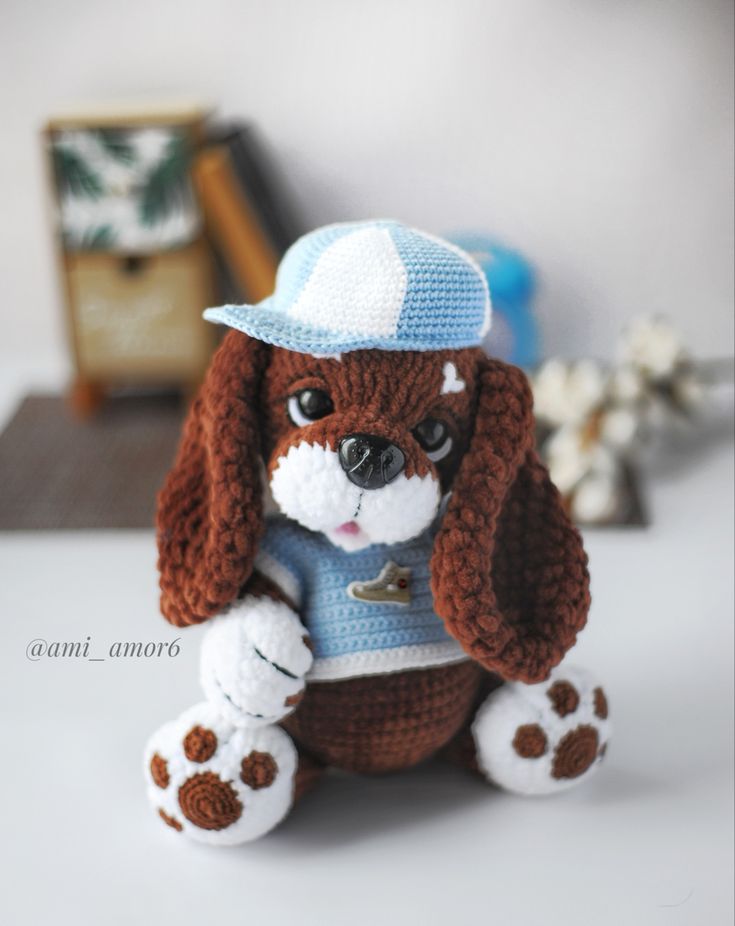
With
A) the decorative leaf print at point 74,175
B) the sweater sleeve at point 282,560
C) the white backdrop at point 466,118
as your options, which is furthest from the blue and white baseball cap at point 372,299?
the decorative leaf print at point 74,175

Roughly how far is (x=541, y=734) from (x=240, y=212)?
0.81 m

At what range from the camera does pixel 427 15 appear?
859 mm

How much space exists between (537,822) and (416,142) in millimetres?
801

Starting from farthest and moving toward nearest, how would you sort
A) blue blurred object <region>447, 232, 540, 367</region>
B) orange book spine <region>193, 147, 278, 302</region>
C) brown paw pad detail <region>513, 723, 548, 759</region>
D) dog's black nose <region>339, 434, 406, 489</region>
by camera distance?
orange book spine <region>193, 147, 278, 302</region> < blue blurred object <region>447, 232, 540, 367</region> < brown paw pad detail <region>513, 723, 548, 759</region> < dog's black nose <region>339, 434, 406, 489</region>

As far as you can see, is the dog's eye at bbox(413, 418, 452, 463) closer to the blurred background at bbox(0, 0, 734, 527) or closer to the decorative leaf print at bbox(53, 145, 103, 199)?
the blurred background at bbox(0, 0, 734, 527)

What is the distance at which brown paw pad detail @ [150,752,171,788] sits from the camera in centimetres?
60

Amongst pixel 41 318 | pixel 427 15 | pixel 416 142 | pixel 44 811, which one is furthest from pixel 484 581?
pixel 41 318

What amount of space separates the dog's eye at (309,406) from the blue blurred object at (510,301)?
57cm

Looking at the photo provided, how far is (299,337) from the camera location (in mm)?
544

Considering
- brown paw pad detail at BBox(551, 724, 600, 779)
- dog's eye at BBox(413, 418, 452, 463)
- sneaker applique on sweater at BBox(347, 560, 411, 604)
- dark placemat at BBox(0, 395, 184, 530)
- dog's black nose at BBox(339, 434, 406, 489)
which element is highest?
dog's black nose at BBox(339, 434, 406, 489)

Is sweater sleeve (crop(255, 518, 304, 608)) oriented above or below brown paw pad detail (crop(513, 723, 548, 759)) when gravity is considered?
above

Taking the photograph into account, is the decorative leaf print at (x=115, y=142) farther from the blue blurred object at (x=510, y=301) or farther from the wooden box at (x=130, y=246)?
the blue blurred object at (x=510, y=301)

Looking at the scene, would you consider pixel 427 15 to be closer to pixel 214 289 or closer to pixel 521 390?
pixel 521 390

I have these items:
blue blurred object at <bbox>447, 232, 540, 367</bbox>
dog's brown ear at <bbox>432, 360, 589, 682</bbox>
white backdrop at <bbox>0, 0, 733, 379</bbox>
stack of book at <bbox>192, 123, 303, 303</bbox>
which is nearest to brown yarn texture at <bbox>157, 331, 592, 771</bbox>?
dog's brown ear at <bbox>432, 360, 589, 682</bbox>
